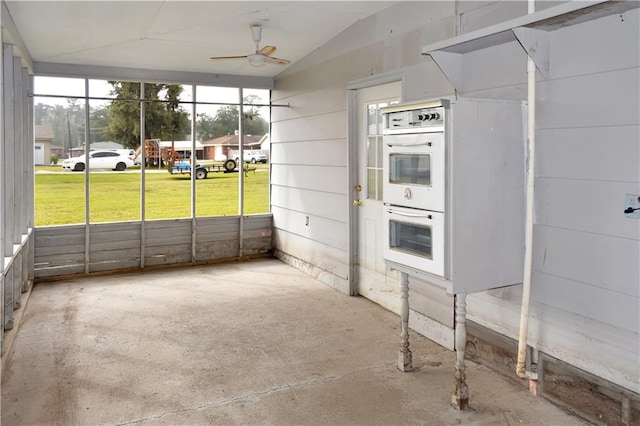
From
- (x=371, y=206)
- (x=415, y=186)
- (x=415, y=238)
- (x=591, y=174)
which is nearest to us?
(x=591, y=174)

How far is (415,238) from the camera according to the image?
3.05 m

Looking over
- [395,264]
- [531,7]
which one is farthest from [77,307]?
[531,7]

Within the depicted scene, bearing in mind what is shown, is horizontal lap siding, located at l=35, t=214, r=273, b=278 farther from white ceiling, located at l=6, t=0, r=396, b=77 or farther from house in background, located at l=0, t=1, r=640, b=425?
white ceiling, located at l=6, t=0, r=396, b=77

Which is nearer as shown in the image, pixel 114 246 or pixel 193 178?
pixel 114 246

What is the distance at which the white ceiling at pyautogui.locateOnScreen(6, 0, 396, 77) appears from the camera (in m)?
4.00

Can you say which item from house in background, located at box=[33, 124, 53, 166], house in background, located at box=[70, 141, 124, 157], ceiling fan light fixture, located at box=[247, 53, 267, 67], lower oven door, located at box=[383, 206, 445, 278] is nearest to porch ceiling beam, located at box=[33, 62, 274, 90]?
house in background, located at box=[33, 124, 53, 166]

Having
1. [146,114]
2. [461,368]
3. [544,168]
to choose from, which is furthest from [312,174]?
[461,368]

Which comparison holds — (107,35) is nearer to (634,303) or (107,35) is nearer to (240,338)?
(240,338)

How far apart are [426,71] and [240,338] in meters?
Answer: 2.65

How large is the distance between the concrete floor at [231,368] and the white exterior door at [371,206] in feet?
0.64

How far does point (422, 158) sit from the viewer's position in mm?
2932

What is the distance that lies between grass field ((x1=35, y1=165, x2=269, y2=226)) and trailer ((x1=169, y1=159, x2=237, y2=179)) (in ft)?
0.22

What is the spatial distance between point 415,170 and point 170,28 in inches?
117

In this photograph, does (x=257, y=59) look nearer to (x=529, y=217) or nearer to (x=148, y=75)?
(x=148, y=75)
